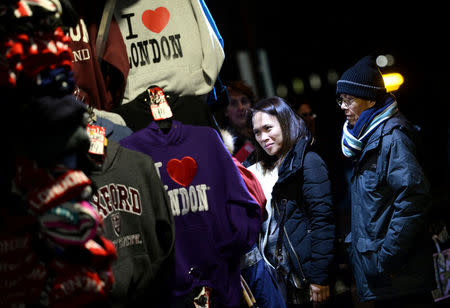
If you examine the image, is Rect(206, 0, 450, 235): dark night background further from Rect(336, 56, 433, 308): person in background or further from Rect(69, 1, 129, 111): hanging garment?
Rect(69, 1, 129, 111): hanging garment

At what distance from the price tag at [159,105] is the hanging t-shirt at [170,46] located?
0.09 meters

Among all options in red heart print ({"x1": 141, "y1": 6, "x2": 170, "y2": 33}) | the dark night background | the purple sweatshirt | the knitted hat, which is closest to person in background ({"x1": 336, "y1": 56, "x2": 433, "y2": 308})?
the knitted hat

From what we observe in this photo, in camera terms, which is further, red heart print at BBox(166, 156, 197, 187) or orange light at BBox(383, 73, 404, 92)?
orange light at BBox(383, 73, 404, 92)

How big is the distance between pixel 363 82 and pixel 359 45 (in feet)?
12.5

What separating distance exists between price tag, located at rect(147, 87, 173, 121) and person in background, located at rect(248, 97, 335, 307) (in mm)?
953

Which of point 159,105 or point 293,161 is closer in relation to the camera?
point 159,105

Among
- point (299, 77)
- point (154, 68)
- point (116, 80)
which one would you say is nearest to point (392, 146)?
point (154, 68)

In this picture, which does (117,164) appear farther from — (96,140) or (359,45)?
(359,45)

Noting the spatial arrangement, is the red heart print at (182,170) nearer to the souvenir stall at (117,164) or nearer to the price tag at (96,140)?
the souvenir stall at (117,164)

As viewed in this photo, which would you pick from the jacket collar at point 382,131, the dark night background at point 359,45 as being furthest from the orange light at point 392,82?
the dark night background at point 359,45

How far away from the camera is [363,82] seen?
2.76m

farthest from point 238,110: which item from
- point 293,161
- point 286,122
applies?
point 293,161

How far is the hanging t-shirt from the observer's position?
237 cm

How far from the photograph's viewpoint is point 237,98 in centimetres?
393
